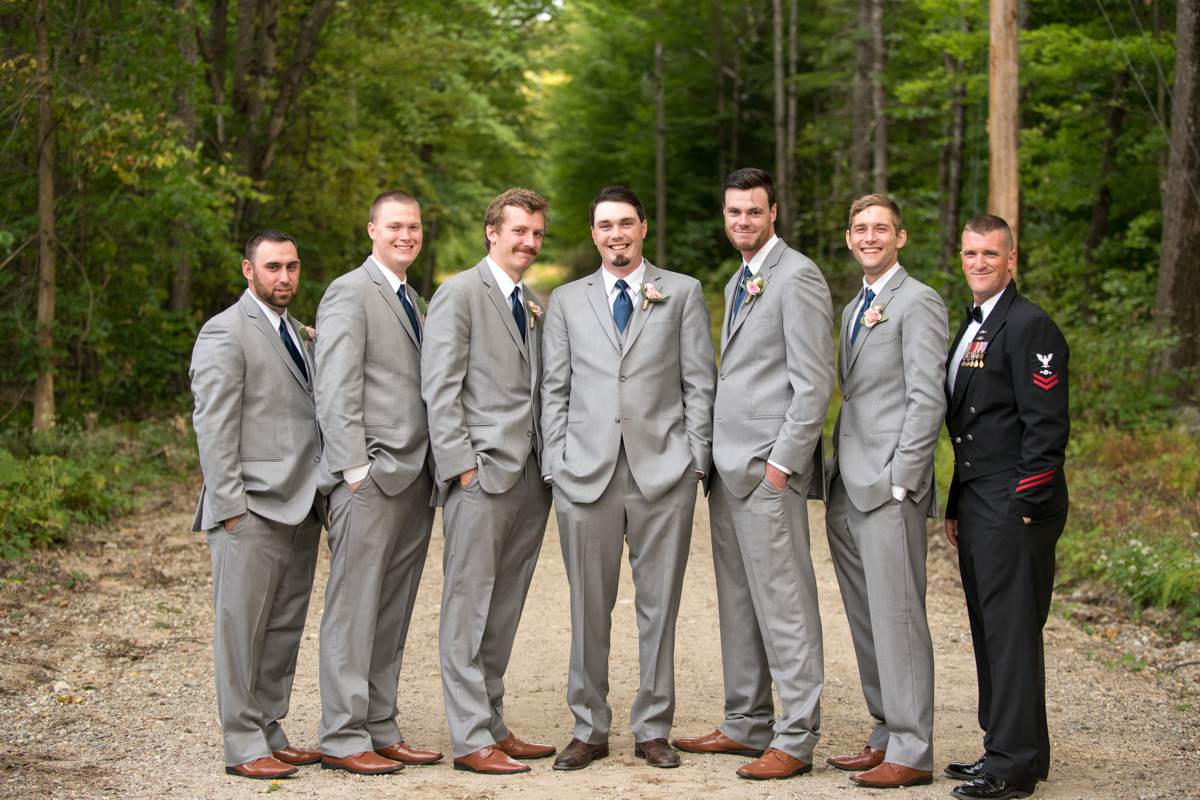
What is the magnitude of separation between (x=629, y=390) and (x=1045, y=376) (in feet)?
5.88

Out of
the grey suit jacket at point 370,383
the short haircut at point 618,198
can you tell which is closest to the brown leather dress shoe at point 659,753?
the grey suit jacket at point 370,383

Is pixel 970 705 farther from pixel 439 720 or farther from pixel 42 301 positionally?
pixel 42 301

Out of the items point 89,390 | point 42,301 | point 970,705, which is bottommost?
point 970,705

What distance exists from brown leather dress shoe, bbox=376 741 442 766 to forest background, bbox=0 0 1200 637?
16.2 feet

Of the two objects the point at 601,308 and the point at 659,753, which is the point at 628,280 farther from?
the point at 659,753

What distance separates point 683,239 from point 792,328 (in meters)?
30.4

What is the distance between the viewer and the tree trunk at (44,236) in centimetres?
1273

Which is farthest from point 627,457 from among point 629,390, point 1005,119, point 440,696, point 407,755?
point 1005,119

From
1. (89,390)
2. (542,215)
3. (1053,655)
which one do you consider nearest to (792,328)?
(542,215)

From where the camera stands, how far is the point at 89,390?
1533cm

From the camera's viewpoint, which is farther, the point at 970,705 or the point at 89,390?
the point at 89,390

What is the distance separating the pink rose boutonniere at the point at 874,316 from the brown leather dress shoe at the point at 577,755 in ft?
7.44

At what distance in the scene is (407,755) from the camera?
19.7ft

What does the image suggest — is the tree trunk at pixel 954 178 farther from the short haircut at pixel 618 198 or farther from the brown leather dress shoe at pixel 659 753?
the brown leather dress shoe at pixel 659 753
